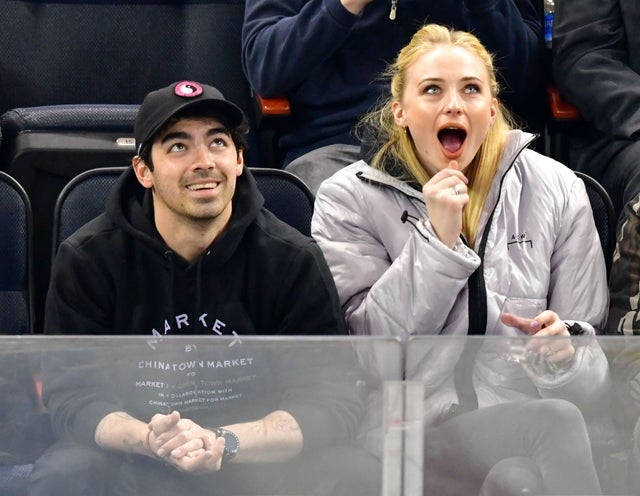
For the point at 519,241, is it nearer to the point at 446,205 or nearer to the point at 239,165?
the point at 446,205

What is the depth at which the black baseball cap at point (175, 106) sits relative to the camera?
2.04 metres

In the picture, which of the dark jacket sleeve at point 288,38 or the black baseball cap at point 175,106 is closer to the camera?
the black baseball cap at point 175,106

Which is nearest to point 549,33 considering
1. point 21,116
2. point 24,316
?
point 21,116

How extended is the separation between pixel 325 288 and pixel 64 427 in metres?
0.68

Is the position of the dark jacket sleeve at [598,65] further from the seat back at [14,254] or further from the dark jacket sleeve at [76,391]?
the dark jacket sleeve at [76,391]

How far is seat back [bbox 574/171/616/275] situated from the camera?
2.43 metres

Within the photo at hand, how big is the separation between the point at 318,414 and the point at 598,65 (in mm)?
1734

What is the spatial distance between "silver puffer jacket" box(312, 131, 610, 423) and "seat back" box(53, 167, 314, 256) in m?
0.07

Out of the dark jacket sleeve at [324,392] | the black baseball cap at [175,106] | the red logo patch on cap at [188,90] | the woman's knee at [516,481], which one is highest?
the red logo patch on cap at [188,90]

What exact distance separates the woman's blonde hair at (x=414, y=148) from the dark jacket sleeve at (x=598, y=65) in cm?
53

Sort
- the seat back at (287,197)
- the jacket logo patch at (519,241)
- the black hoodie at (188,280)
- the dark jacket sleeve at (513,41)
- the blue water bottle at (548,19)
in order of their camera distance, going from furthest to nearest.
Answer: the blue water bottle at (548,19), the dark jacket sleeve at (513,41), the seat back at (287,197), the jacket logo patch at (519,241), the black hoodie at (188,280)

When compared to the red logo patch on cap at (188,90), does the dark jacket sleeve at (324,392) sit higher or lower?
lower

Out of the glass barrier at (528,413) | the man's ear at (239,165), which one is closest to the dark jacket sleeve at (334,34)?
the man's ear at (239,165)

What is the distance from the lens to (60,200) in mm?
2264
